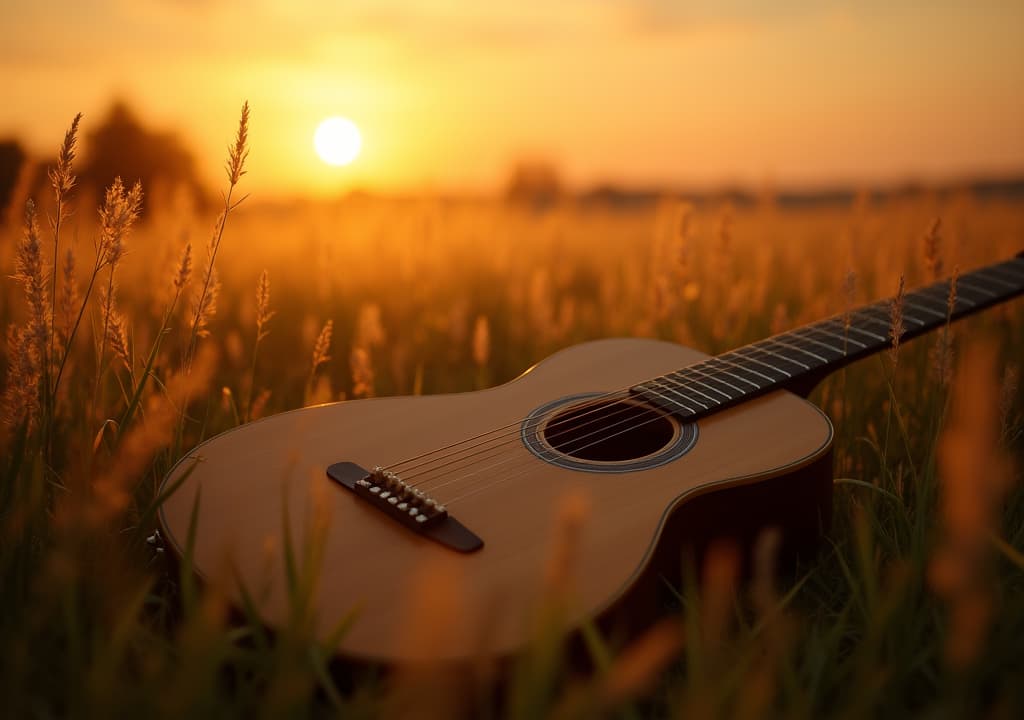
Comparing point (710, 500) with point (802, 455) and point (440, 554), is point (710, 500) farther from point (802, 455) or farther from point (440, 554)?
point (440, 554)

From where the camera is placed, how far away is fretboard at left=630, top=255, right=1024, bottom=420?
1.72 m

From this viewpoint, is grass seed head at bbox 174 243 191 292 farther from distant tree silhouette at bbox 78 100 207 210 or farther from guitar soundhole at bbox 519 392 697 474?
distant tree silhouette at bbox 78 100 207 210

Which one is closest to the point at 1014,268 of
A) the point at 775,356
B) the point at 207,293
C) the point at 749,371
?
the point at 775,356

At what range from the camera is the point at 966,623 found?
2.20 feet

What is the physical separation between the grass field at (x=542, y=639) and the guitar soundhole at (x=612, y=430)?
43cm

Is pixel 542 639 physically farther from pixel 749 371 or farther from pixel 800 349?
pixel 800 349

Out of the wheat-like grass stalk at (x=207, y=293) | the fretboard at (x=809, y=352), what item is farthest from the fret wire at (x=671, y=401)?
the wheat-like grass stalk at (x=207, y=293)

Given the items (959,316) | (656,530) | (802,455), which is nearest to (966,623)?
(656,530)

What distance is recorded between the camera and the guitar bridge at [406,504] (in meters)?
1.19

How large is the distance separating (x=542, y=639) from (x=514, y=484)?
54 cm

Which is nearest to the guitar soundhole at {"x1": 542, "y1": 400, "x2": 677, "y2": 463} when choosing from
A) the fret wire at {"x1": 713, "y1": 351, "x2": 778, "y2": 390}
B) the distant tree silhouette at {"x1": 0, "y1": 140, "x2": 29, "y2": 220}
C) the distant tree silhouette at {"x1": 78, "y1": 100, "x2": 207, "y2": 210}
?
the fret wire at {"x1": 713, "y1": 351, "x2": 778, "y2": 390}

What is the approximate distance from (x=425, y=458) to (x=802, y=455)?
2.61 feet

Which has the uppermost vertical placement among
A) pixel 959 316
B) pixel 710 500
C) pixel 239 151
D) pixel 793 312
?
pixel 239 151

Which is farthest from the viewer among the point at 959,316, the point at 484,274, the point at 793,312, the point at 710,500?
the point at 484,274
